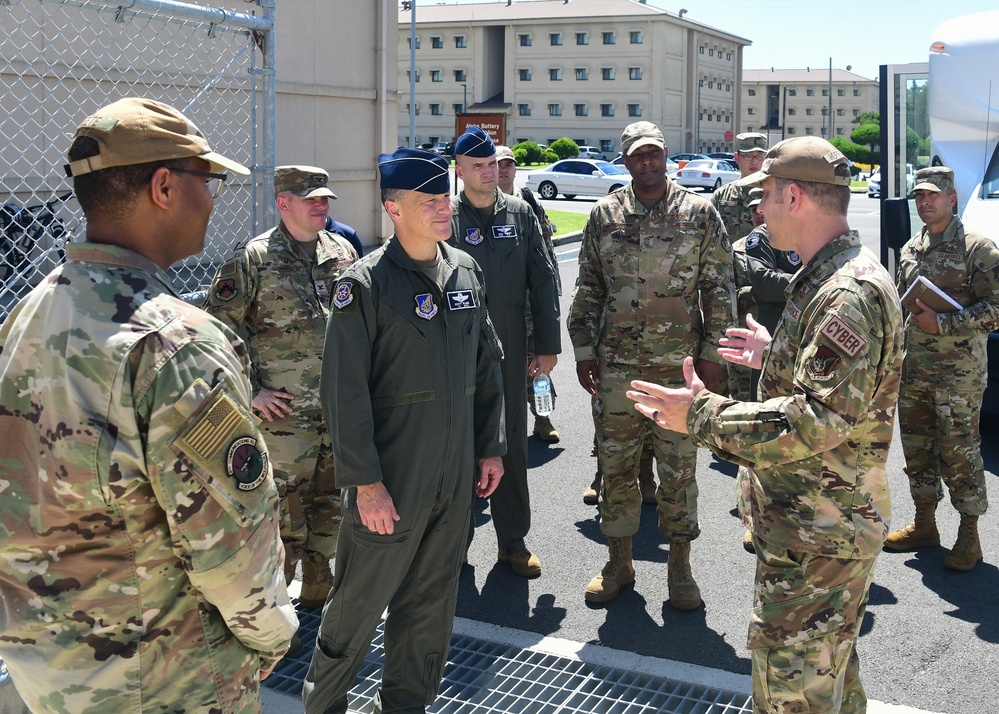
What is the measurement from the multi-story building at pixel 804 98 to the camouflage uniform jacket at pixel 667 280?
11404 centimetres

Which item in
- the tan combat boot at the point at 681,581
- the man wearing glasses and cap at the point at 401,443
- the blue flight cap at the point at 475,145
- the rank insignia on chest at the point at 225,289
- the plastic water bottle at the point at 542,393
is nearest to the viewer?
the man wearing glasses and cap at the point at 401,443

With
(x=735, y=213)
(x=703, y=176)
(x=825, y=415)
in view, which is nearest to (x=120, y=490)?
(x=825, y=415)

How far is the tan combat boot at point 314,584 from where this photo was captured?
496 cm

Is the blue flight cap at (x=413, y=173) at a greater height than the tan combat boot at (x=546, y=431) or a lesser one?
greater

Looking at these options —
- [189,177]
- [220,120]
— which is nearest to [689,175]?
[220,120]

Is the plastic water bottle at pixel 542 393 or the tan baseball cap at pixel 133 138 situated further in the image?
the plastic water bottle at pixel 542 393

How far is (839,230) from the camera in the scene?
3.12m

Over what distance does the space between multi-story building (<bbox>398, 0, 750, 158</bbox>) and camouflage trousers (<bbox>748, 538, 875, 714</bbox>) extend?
3050 inches

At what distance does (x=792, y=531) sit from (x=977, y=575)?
9.72 feet

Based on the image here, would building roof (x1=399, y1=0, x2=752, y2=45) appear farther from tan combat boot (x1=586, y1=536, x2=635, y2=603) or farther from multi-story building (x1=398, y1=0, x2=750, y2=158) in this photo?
tan combat boot (x1=586, y1=536, x2=635, y2=603)

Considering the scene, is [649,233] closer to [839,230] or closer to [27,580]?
[839,230]

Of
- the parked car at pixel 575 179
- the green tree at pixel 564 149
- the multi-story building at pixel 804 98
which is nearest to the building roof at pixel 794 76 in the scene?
→ the multi-story building at pixel 804 98

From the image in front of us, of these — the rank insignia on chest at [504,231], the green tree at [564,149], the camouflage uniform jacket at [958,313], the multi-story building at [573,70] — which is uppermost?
the multi-story building at [573,70]

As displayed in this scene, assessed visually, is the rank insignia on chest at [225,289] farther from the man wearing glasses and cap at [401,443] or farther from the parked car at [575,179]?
the parked car at [575,179]
